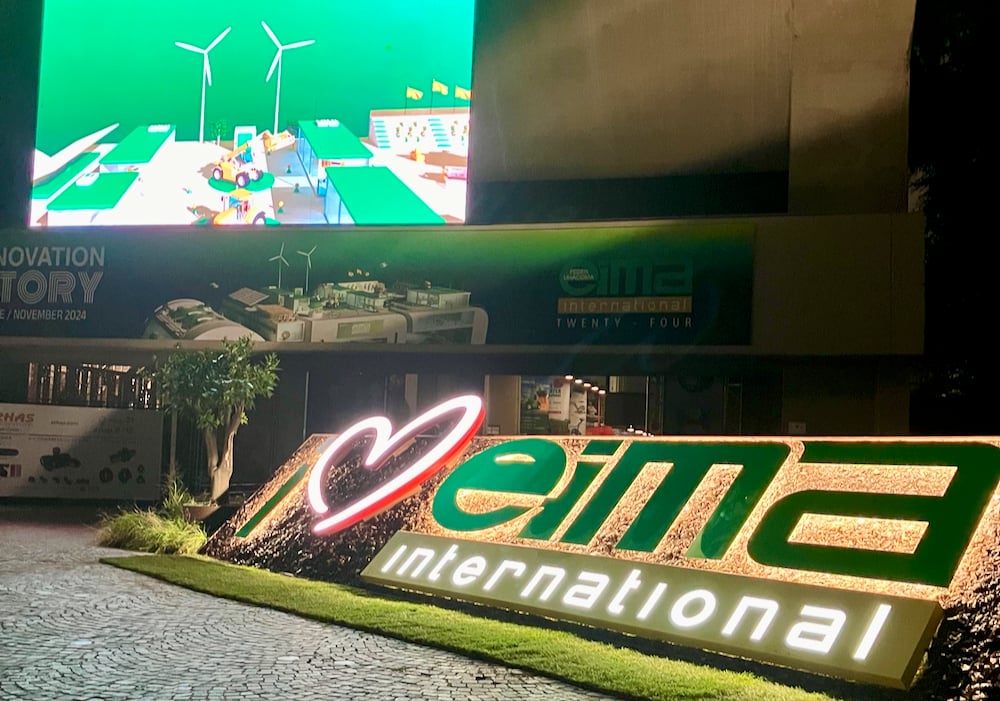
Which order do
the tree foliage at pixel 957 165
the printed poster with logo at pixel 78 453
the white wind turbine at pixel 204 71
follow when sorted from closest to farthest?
the printed poster with logo at pixel 78 453
the tree foliage at pixel 957 165
the white wind turbine at pixel 204 71

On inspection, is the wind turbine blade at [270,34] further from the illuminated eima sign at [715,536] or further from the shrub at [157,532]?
the illuminated eima sign at [715,536]

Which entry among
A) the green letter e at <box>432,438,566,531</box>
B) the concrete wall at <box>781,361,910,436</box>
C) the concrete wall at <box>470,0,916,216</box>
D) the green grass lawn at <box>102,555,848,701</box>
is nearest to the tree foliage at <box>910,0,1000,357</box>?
the concrete wall at <box>470,0,916,216</box>

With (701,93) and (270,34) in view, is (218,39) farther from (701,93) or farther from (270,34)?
(701,93)

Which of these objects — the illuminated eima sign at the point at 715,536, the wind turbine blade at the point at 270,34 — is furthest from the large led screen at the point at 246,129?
the illuminated eima sign at the point at 715,536

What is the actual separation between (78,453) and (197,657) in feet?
39.8

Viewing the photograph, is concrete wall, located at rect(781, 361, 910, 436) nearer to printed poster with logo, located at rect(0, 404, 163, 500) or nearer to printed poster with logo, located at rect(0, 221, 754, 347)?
printed poster with logo, located at rect(0, 221, 754, 347)

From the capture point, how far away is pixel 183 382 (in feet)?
46.0

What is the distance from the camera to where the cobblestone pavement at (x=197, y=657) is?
6.05 meters

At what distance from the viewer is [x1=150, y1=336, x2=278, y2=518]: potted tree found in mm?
14055

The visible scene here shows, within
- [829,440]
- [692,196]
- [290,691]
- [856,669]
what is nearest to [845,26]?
[692,196]

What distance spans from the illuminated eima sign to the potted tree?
13.7 ft

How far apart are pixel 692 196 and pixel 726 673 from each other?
37.3 ft

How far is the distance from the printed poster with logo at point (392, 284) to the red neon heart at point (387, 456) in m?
5.22

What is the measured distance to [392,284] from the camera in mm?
16719
